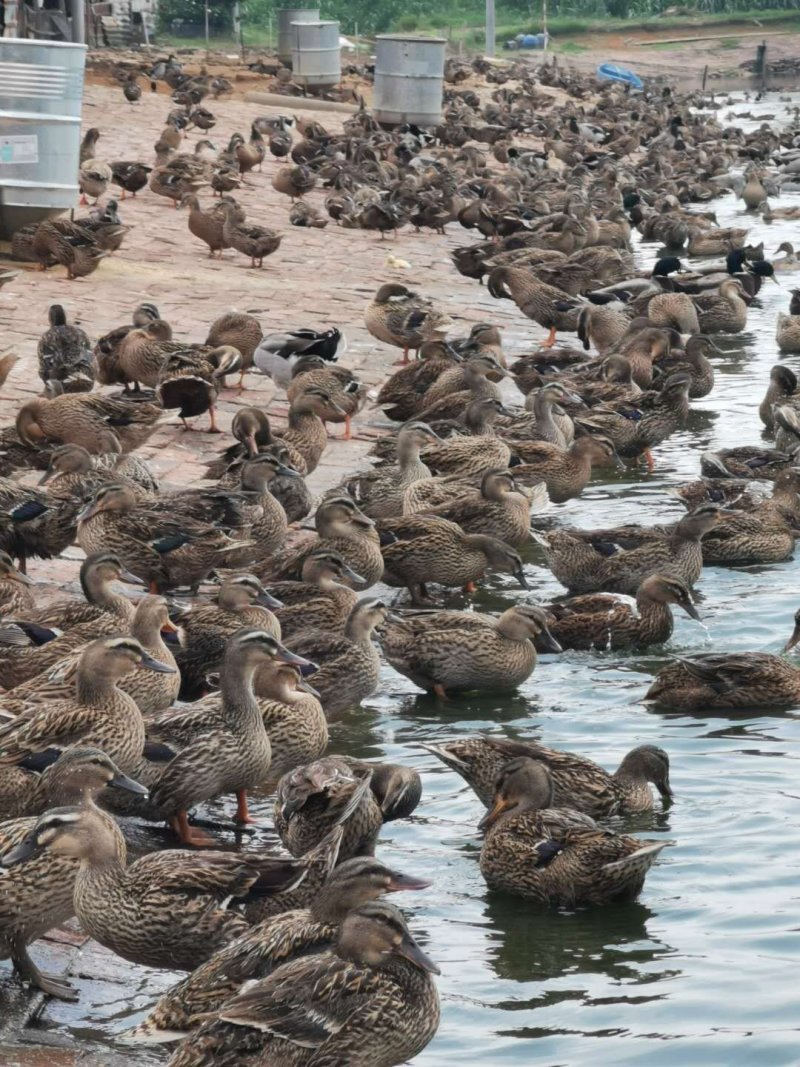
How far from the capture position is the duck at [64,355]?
533 inches

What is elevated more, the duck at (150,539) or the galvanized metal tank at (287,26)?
the galvanized metal tank at (287,26)

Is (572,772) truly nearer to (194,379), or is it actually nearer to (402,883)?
(402,883)

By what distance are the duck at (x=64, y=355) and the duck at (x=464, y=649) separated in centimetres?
498

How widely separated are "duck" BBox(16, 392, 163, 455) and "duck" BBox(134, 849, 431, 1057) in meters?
6.75

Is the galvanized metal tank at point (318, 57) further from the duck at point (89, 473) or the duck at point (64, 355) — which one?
the duck at point (89, 473)

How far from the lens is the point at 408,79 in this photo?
37656mm

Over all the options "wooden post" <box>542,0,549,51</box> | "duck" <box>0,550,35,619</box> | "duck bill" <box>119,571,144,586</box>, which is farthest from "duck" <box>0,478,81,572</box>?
"wooden post" <box>542,0,549,51</box>

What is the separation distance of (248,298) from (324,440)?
6.65 metres

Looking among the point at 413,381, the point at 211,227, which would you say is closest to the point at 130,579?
the point at 413,381

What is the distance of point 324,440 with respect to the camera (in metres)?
12.6

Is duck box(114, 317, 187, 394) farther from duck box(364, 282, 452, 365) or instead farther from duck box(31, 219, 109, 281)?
duck box(31, 219, 109, 281)

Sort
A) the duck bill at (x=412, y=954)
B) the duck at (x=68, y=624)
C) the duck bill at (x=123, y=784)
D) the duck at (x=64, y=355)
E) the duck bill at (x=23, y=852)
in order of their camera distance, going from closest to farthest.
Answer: the duck bill at (x=412, y=954) < the duck bill at (x=23, y=852) < the duck bill at (x=123, y=784) < the duck at (x=68, y=624) < the duck at (x=64, y=355)

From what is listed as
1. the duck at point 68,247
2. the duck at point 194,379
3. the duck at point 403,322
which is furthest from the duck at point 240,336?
the duck at point 68,247

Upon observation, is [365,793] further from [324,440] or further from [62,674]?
[324,440]
